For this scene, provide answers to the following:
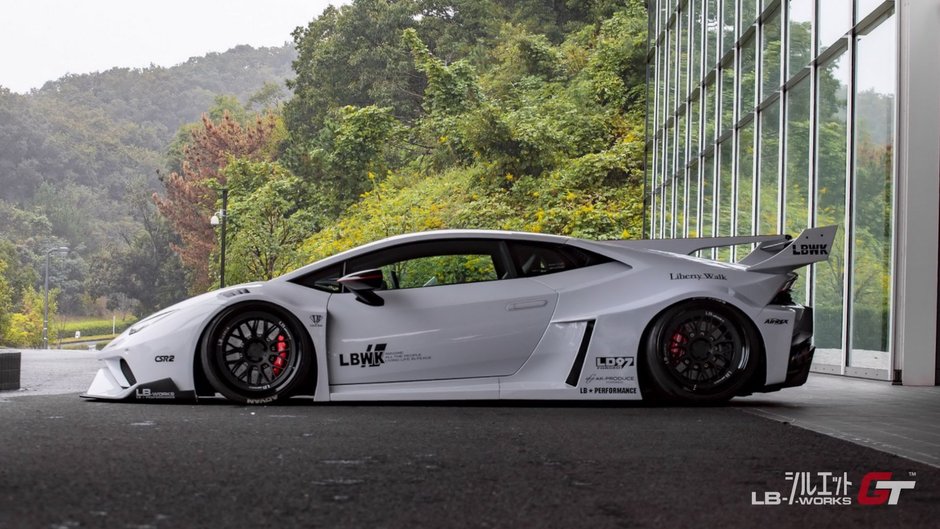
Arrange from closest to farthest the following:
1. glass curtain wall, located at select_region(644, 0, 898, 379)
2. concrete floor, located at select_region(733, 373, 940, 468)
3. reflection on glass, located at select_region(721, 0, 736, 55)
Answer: concrete floor, located at select_region(733, 373, 940, 468) < glass curtain wall, located at select_region(644, 0, 898, 379) < reflection on glass, located at select_region(721, 0, 736, 55)

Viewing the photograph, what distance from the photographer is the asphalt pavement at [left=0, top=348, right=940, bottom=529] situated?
346 cm

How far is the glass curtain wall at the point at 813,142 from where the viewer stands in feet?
38.1

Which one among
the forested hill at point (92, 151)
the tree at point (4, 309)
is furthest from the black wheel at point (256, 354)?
the forested hill at point (92, 151)

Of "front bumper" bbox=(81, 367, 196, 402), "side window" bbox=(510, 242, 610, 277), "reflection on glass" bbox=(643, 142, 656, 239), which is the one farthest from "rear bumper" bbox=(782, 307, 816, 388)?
"reflection on glass" bbox=(643, 142, 656, 239)

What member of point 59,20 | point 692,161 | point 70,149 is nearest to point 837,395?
point 692,161

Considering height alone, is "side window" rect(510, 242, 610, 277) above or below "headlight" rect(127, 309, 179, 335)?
above

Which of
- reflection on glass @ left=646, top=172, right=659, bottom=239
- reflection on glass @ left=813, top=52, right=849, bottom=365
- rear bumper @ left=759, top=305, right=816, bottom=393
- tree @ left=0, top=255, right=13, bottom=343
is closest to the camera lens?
rear bumper @ left=759, top=305, right=816, bottom=393

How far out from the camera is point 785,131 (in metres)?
15.1

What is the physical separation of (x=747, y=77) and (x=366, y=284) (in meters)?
12.0

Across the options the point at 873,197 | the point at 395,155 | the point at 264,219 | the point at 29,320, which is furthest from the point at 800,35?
the point at 29,320

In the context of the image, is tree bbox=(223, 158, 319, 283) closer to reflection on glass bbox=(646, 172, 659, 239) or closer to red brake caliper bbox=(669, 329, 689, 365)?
reflection on glass bbox=(646, 172, 659, 239)

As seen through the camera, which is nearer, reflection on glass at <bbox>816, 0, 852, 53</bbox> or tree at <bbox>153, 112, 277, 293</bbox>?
reflection on glass at <bbox>816, 0, 852, 53</bbox>

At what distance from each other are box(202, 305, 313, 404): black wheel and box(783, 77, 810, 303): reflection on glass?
7.86 m

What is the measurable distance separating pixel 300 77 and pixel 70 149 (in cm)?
5332
